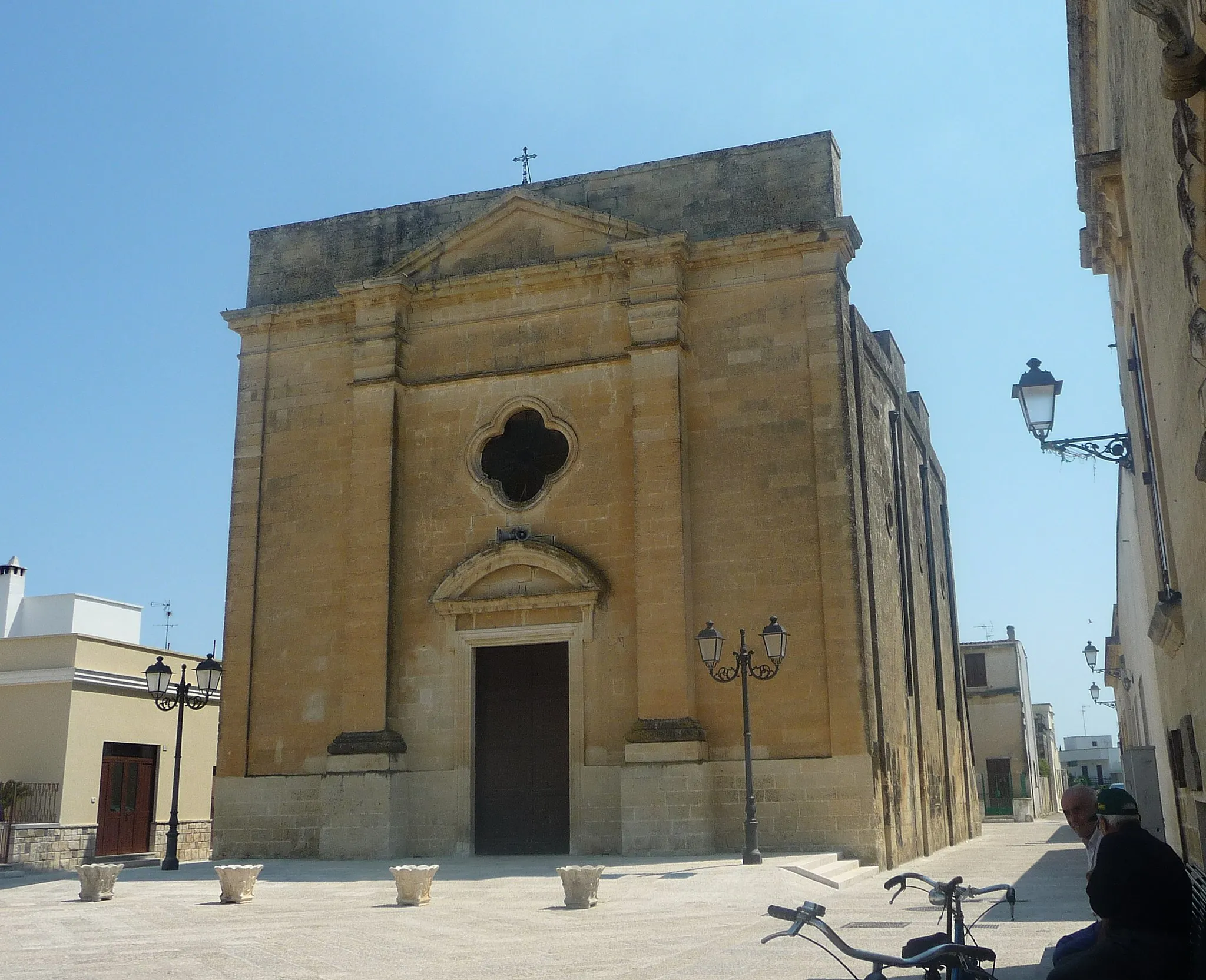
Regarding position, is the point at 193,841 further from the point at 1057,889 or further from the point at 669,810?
the point at 1057,889

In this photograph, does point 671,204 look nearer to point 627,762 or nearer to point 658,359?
point 658,359

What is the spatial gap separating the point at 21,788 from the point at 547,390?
1336 centimetres

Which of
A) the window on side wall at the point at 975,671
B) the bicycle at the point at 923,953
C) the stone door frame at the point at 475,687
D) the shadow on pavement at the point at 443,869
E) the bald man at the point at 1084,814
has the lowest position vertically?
the shadow on pavement at the point at 443,869

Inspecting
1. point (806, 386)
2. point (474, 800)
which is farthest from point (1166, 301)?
point (474, 800)

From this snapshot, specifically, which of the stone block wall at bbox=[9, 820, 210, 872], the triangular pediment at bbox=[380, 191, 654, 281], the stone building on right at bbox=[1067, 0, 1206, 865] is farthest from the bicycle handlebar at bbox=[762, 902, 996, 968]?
the stone block wall at bbox=[9, 820, 210, 872]

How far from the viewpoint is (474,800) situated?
1636cm

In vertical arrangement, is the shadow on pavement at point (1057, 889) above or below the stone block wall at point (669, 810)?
below

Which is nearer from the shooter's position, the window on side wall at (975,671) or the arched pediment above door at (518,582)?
the arched pediment above door at (518,582)

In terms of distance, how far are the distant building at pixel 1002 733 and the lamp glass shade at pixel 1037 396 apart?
111 feet

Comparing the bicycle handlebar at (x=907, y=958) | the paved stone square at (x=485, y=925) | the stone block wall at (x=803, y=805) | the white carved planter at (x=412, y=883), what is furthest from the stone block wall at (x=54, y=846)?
the bicycle handlebar at (x=907, y=958)

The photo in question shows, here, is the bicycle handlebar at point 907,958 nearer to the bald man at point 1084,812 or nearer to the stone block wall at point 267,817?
the bald man at point 1084,812

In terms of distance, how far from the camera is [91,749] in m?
23.7

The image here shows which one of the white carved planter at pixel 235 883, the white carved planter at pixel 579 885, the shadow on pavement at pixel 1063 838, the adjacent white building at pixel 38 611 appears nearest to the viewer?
the white carved planter at pixel 579 885

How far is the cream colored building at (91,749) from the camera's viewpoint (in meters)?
22.7
